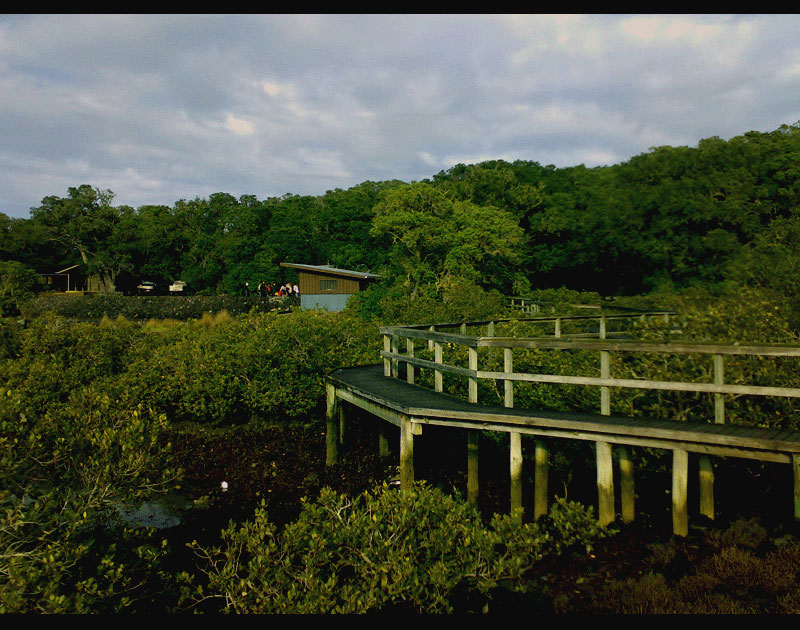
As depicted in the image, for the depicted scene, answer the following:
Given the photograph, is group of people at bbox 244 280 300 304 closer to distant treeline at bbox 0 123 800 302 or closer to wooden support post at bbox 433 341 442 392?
distant treeline at bbox 0 123 800 302

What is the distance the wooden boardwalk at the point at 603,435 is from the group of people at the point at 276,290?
34.5m

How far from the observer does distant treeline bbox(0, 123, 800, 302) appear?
30.3 m

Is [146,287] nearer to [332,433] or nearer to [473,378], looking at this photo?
[332,433]

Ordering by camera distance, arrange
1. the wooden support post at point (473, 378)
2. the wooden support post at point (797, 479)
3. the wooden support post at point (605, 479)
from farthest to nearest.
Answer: the wooden support post at point (473, 378), the wooden support post at point (605, 479), the wooden support post at point (797, 479)

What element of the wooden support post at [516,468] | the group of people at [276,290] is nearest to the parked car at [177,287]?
the group of people at [276,290]

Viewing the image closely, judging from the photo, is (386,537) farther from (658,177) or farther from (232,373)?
(658,177)

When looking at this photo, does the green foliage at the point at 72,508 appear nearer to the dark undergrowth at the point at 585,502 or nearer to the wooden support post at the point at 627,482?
the dark undergrowth at the point at 585,502

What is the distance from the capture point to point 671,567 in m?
6.16

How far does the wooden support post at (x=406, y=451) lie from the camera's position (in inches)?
343

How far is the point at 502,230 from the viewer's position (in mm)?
31703

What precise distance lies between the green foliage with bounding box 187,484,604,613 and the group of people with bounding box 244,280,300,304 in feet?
123

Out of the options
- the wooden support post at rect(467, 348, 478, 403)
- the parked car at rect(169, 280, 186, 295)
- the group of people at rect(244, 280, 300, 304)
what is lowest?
the wooden support post at rect(467, 348, 478, 403)

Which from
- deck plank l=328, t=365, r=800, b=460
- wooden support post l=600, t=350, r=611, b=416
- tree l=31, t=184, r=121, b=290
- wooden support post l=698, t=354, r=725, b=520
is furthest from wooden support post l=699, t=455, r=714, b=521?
tree l=31, t=184, r=121, b=290

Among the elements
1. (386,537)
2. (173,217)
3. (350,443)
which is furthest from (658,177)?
(173,217)
